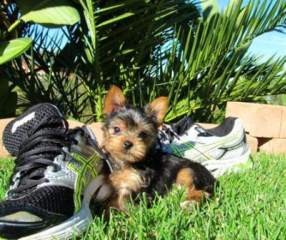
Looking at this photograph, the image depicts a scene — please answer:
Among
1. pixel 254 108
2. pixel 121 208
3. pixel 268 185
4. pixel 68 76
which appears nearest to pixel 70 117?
pixel 68 76

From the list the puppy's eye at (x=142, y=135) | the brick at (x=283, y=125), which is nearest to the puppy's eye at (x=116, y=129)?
the puppy's eye at (x=142, y=135)

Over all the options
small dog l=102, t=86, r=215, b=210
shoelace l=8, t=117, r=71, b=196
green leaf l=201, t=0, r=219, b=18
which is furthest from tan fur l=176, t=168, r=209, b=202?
green leaf l=201, t=0, r=219, b=18

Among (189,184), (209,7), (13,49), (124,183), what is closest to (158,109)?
(189,184)

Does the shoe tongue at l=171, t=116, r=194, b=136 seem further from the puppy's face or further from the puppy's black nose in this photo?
the puppy's black nose

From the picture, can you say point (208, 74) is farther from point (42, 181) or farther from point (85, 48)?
point (42, 181)

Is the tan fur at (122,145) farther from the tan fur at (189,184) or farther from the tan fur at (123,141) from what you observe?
the tan fur at (189,184)

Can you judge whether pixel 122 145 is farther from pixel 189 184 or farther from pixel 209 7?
pixel 209 7
